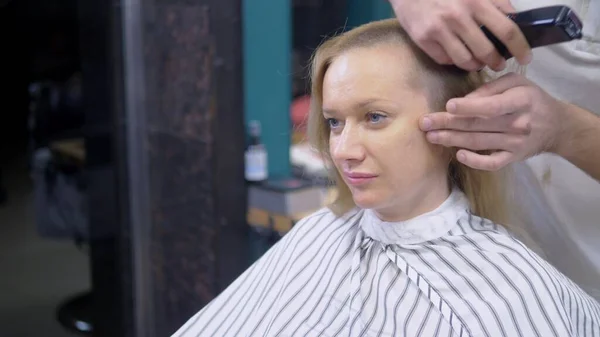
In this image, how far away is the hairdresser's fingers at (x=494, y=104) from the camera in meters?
0.95

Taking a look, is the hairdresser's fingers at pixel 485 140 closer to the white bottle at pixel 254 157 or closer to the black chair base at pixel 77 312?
the white bottle at pixel 254 157

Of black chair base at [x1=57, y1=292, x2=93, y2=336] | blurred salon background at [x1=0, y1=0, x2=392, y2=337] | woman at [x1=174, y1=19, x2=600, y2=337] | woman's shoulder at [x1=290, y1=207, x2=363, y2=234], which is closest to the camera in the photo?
woman at [x1=174, y1=19, x2=600, y2=337]

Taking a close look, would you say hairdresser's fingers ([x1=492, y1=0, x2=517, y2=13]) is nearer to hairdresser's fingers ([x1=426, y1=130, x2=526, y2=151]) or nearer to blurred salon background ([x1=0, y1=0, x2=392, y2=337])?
hairdresser's fingers ([x1=426, y1=130, x2=526, y2=151])

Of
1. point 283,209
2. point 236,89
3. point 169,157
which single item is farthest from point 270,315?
point 169,157

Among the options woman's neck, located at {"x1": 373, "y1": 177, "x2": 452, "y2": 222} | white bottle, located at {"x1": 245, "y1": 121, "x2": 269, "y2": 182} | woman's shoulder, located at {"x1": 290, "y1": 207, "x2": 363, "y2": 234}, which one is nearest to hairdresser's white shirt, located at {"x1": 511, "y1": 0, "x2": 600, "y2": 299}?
woman's neck, located at {"x1": 373, "y1": 177, "x2": 452, "y2": 222}

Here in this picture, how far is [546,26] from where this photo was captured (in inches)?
35.8

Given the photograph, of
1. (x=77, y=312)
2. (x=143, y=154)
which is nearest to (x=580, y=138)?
(x=143, y=154)

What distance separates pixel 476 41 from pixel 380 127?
0.68 feet

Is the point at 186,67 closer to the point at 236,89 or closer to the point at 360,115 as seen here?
the point at 236,89

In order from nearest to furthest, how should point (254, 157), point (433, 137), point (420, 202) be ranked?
point (433, 137) → point (420, 202) → point (254, 157)

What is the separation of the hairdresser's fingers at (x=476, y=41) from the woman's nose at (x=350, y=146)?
0.22 meters

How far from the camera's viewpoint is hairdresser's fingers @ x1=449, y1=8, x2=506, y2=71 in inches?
36.7

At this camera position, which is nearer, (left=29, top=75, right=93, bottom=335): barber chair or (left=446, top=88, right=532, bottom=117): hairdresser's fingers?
(left=446, top=88, right=532, bottom=117): hairdresser's fingers

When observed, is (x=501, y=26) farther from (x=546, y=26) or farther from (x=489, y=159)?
(x=489, y=159)
